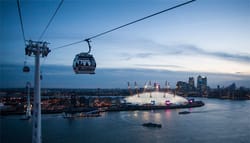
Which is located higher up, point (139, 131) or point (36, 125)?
point (36, 125)

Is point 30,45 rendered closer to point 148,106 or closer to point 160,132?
point 160,132

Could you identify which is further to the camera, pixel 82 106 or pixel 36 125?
pixel 82 106

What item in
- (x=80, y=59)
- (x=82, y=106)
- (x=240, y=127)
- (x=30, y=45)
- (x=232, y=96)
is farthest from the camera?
(x=232, y=96)

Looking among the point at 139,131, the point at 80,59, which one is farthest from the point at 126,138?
the point at 80,59

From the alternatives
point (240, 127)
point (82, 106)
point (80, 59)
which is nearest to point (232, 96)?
point (82, 106)

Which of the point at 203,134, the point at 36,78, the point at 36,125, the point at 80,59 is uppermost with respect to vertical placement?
the point at 80,59

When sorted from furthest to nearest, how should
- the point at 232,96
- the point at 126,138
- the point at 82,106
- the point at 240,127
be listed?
the point at 232,96, the point at 82,106, the point at 240,127, the point at 126,138
